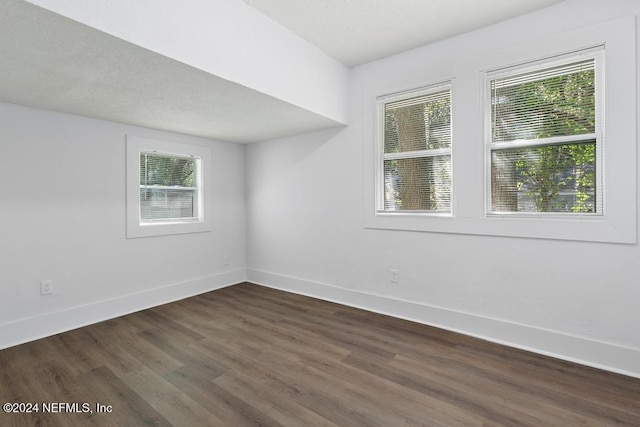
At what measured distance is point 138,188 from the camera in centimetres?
346

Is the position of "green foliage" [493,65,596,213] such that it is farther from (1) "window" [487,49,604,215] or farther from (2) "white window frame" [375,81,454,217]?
(2) "white window frame" [375,81,454,217]

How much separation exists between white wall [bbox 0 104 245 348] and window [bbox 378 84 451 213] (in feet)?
8.42

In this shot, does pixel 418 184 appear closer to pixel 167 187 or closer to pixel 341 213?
pixel 341 213

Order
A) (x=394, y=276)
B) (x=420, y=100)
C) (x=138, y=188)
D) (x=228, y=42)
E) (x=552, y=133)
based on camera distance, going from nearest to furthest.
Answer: (x=228, y=42)
(x=552, y=133)
(x=420, y=100)
(x=394, y=276)
(x=138, y=188)

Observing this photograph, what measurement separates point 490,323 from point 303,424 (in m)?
1.85

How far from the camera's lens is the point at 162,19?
5.93 feet

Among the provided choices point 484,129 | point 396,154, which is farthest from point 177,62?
point 484,129

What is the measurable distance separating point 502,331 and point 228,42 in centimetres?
313

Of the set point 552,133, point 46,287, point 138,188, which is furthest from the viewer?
point 138,188

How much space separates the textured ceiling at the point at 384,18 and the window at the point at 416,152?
0.50 meters

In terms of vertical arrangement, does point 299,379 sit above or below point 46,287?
below

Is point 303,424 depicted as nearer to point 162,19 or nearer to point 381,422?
point 381,422

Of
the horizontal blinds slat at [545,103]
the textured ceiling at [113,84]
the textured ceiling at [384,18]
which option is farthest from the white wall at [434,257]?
the textured ceiling at [113,84]

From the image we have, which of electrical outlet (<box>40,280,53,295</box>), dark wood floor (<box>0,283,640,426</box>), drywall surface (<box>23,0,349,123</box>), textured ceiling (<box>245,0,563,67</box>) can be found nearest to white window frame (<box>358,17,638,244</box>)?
textured ceiling (<box>245,0,563,67</box>)
